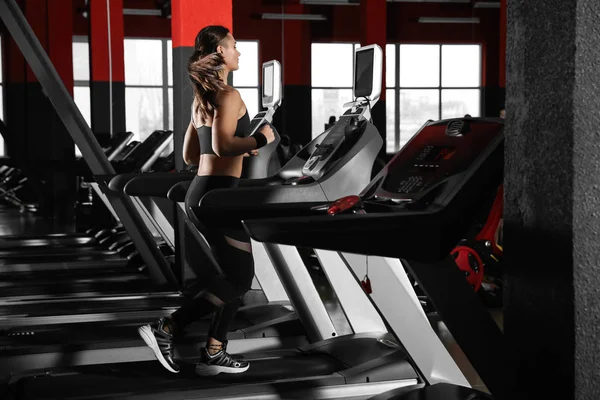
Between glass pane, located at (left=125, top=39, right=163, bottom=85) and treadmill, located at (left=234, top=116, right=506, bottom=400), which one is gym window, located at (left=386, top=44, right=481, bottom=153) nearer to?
glass pane, located at (left=125, top=39, right=163, bottom=85)

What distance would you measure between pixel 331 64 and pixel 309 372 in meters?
12.1

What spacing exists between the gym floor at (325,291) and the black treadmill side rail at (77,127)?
980 millimetres

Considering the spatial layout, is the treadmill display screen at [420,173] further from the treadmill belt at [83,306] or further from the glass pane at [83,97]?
the glass pane at [83,97]

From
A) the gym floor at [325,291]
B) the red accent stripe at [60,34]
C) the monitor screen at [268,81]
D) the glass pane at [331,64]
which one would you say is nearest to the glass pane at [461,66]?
the glass pane at [331,64]

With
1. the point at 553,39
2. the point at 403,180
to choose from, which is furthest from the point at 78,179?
the point at 553,39

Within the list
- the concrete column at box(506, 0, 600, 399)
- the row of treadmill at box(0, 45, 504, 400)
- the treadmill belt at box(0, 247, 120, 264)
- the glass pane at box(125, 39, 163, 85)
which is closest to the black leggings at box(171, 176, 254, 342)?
the row of treadmill at box(0, 45, 504, 400)

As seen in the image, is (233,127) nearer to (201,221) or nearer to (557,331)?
(201,221)

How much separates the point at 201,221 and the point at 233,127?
34 cm

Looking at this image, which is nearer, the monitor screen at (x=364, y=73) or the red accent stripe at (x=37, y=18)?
the monitor screen at (x=364, y=73)

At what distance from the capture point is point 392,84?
14.8 meters

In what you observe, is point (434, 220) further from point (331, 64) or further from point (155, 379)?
point (331, 64)

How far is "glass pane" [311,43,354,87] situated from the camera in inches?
574

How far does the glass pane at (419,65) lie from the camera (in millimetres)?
14648

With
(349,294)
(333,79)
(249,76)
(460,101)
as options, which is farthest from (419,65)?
(349,294)
